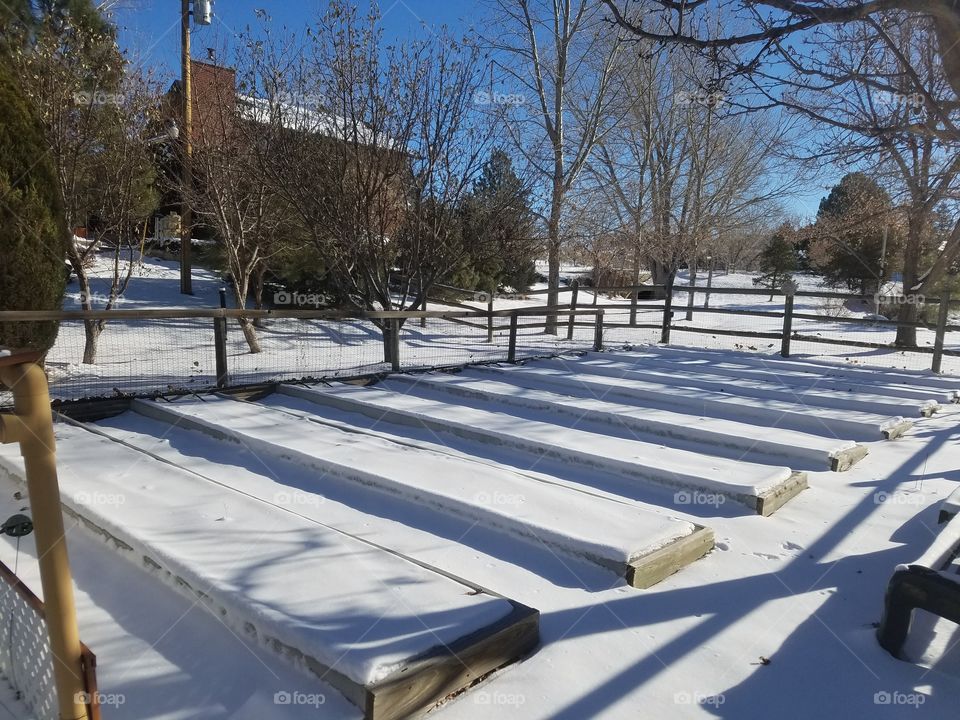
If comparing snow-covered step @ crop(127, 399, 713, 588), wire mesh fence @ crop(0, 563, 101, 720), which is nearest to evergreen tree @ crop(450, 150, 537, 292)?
snow-covered step @ crop(127, 399, 713, 588)

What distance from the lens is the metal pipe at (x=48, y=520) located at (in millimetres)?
1472

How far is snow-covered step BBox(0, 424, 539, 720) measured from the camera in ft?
6.07

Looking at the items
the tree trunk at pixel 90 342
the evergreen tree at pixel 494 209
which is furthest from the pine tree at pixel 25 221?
the evergreen tree at pixel 494 209

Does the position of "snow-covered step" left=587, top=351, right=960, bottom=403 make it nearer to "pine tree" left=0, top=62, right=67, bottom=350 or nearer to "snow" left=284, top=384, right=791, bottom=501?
"snow" left=284, top=384, right=791, bottom=501

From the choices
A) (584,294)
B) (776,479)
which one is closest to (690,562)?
(776,479)

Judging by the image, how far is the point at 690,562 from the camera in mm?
2895

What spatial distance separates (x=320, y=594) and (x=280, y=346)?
9712 mm

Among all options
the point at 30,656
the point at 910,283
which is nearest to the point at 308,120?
the point at 30,656

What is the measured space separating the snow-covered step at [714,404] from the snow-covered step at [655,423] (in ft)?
0.97

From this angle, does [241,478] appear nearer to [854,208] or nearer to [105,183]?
[105,183]

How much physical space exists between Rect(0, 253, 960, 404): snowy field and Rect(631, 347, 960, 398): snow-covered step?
A: 3.16ft

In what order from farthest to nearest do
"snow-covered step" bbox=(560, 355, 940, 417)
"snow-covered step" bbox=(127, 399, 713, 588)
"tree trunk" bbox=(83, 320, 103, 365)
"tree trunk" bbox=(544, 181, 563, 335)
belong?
"tree trunk" bbox=(544, 181, 563, 335) → "tree trunk" bbox=(83, 320, 103, 365) → "snow-covered step" bbox=(560, 355, 940, 417) → "snow-covered step" bbox=(127, 399, 713, 588)

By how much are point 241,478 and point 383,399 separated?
2019mm

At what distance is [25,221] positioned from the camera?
6352mm
